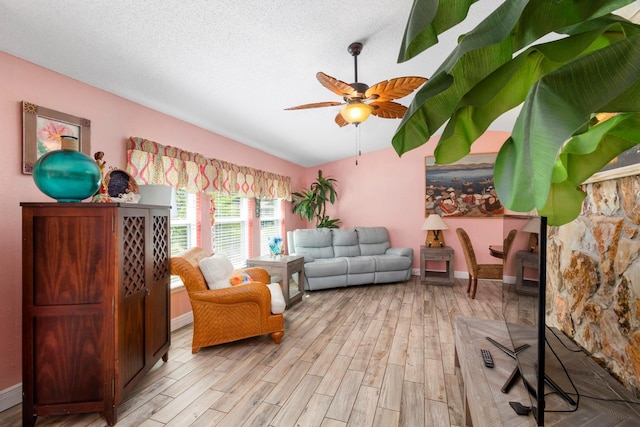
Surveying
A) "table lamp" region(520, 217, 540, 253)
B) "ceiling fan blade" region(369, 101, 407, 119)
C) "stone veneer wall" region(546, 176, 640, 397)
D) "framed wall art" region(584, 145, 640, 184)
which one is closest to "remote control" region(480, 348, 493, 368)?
"stone veneer wall" region(546, 176, 640, 397)

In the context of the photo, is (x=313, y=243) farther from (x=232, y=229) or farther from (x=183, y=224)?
(x=183, y=224)

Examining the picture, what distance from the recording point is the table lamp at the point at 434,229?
191 inches

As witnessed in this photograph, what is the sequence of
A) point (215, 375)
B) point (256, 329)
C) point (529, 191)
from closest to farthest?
point (529, 191), point (215, 375), point (256, 329)

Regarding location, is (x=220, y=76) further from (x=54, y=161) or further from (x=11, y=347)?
(x=11, y=347)

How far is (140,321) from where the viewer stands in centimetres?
193

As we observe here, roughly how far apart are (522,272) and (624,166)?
2.23 ft

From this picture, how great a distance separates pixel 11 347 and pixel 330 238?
12.8ft

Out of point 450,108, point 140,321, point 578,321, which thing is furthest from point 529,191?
point 140,321

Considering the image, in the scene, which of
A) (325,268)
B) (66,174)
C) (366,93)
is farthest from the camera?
(325,268)

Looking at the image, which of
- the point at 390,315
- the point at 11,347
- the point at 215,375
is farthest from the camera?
the point at 390,315

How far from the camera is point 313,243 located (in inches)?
191

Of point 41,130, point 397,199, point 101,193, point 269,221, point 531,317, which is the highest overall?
point 41,130

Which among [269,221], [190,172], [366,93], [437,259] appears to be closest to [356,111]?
[366,93]

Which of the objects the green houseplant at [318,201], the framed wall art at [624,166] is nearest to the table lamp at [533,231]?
the framed wall art at [624,166]
